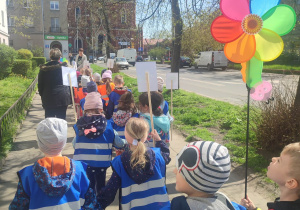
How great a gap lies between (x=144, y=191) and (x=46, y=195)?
2.52ft

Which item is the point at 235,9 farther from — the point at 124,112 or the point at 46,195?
the point at 46,195

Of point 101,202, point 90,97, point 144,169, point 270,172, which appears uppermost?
point 90,97

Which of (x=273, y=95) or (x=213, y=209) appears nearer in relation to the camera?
(x=213, y=209)

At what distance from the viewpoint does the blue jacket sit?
6.40ft

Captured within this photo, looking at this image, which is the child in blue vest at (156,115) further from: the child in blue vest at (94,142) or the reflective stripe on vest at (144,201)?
the reflective stripe on vest at (144,201)

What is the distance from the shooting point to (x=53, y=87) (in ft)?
16.2

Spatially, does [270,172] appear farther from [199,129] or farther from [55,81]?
[199,129]

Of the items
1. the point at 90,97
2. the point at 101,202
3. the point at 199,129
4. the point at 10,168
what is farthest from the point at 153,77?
the point at 199,129

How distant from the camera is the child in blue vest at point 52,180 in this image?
1.96 metres

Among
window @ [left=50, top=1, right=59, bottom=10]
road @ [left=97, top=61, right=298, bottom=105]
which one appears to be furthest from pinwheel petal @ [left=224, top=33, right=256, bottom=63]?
window @ [left=50, top=1, right=59, bottom=10]

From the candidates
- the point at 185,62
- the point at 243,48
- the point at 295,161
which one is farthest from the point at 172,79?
the point at 185,62

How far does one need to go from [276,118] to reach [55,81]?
12.2ft

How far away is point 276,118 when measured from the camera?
5008 mm

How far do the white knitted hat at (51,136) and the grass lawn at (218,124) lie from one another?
3491 millimetres
